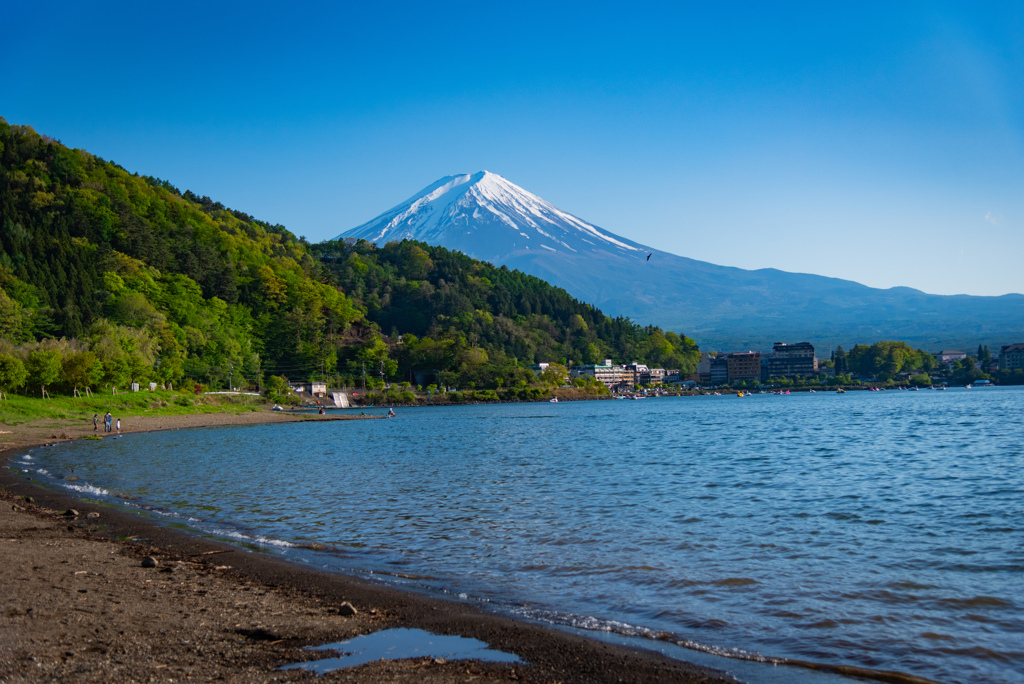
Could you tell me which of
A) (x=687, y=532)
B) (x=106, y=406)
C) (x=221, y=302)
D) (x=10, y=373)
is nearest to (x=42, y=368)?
(x=10, y=373)

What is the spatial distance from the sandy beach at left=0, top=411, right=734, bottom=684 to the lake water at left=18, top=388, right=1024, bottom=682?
850mm

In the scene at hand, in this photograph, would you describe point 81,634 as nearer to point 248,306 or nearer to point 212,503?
point 212,503

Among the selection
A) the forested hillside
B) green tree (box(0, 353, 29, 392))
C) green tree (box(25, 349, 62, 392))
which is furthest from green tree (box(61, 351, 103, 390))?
green tree (box(0, 353, 29, 392))

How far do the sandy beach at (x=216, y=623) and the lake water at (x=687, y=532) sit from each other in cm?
85

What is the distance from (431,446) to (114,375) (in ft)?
102

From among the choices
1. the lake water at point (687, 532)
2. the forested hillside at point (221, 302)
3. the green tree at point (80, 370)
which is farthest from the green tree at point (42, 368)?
the lake water at point (687, 532)

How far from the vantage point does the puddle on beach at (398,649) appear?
542 cm

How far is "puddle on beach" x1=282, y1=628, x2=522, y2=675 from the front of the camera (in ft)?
17.8

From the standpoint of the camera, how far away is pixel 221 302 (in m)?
100

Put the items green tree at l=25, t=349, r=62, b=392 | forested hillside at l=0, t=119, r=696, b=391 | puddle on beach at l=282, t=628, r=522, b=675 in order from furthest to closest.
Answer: forested hillside at l=0, t=119, r=696, b=391
green tree at l=25, t=349, r=62, b=392
puddle on beach at l=282, t=628, r=522, b=675

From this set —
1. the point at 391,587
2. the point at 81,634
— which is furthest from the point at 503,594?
the point at 81,634

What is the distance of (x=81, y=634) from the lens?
18.7 ft

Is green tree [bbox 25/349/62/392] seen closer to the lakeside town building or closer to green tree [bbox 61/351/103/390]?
green tree [bbox 61/351/103/390]

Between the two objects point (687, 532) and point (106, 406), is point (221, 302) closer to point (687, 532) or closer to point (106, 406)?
point (106, 406)
